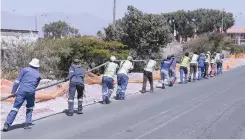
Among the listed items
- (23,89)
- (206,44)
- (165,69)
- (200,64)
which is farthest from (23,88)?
(206,44)

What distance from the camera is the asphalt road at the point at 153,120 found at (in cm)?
975

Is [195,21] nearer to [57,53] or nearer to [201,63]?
[201,63]

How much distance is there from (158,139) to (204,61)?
16.2 meters

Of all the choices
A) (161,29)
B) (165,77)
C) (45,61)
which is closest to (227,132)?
(165,77)

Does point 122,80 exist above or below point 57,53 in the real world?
below

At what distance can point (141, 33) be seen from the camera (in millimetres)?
30812

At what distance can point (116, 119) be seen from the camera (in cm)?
1177

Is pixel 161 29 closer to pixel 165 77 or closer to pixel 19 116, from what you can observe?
pixel 165 77

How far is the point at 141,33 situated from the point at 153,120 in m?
19.6

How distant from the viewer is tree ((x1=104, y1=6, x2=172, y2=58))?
30.7 meters

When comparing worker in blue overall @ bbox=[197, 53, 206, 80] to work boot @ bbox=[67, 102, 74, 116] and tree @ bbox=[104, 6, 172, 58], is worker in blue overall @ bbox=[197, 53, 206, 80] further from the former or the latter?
work boot @ bbox=[67, 102, 74, 116]

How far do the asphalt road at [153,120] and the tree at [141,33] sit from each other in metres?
14.0

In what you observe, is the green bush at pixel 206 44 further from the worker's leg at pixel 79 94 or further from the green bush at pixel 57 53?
the worker's leg at pixel 79 94

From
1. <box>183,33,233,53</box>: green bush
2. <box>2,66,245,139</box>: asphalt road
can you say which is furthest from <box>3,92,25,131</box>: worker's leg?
<box>183,33,233,53</box>: green bush
